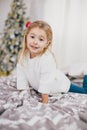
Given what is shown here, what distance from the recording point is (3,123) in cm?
135

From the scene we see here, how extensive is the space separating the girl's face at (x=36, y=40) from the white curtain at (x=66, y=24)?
1.72 m

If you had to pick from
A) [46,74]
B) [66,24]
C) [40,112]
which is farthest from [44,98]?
[66,24]

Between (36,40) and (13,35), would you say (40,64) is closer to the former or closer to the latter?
(36,40)

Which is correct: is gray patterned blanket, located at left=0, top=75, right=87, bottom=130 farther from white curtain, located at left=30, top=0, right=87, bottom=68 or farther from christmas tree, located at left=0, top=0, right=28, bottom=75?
christmas tree, located at left=0, top=0, right=28, bottom=75

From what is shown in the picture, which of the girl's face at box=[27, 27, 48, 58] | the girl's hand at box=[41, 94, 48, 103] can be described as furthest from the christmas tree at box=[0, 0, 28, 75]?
the girl's hand at box=[41, 94, 48, 103]

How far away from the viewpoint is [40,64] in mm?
1829

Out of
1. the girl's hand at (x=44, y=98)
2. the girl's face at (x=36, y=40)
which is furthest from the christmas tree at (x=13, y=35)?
the girl's hand at (x=44, y=98)

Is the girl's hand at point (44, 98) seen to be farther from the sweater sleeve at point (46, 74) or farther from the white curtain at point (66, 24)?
the white curtain at point (66, 24)

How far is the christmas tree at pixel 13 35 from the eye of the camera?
367cm

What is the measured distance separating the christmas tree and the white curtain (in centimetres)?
16

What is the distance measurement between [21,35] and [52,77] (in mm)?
1914

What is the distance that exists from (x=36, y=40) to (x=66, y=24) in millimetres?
1816

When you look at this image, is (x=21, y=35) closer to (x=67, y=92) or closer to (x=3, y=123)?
(x=67, y=92)

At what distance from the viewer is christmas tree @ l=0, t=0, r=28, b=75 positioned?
367cm
